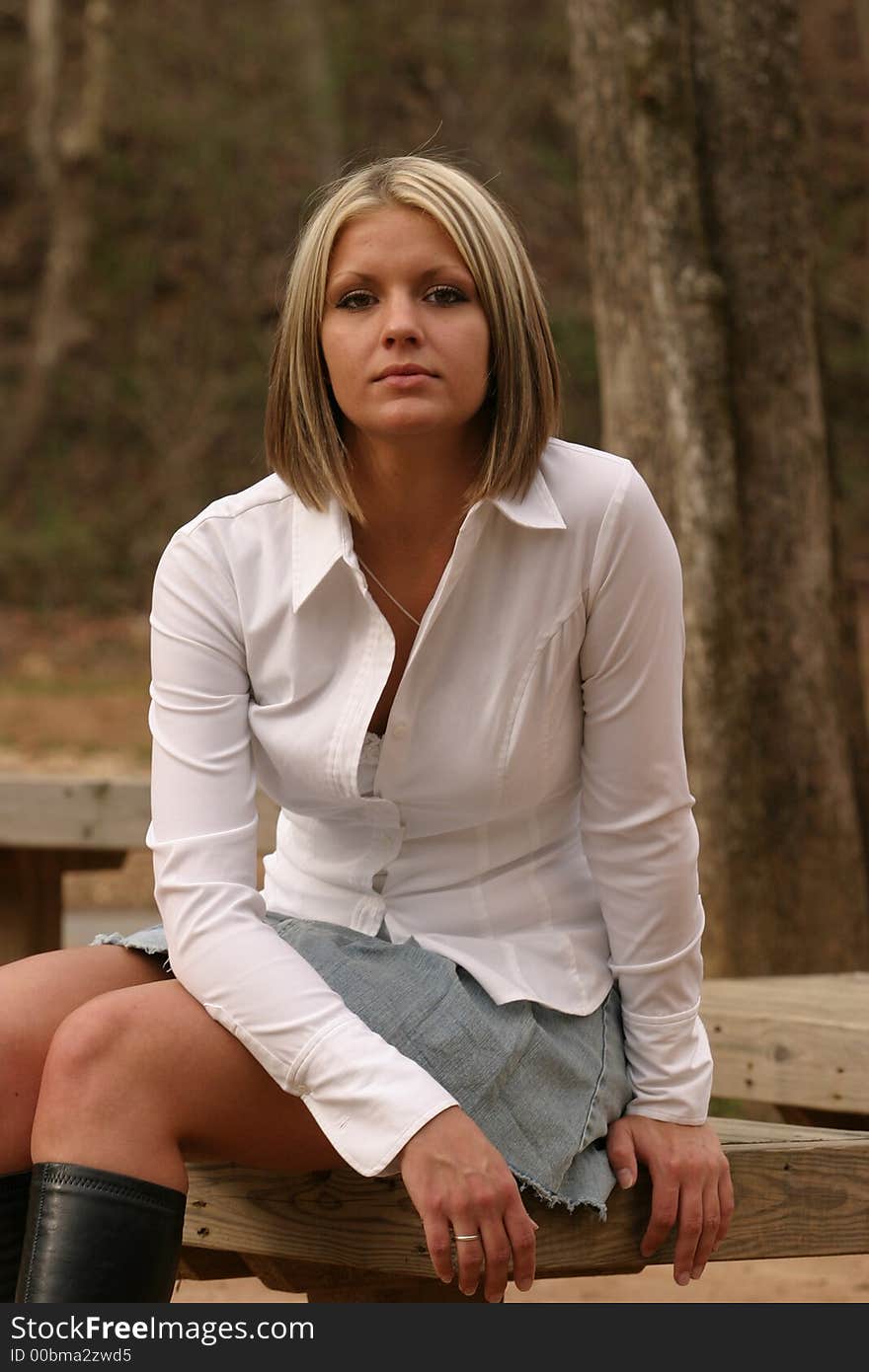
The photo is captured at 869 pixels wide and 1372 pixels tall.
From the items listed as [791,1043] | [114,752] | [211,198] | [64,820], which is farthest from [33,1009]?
[211,198]

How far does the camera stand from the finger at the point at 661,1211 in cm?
193

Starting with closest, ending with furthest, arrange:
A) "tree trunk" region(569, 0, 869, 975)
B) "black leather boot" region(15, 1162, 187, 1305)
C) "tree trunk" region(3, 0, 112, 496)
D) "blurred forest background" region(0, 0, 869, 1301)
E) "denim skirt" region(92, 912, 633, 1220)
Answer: "black leather boot" region(15, 1162, 187, 1305) < "denim skirt" region(92, 912, 633, 1220) < "tree trunk" region(569, 0, 869, 975) < "blurred forest background" region(0, 0, 869, 1301) < "tree trunk" region(3, 0, 112, 496)

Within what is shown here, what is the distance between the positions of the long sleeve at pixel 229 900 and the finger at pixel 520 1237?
0.42 feet

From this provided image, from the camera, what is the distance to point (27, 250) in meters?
13.8

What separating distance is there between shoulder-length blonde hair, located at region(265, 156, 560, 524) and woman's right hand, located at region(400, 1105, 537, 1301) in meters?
0.70

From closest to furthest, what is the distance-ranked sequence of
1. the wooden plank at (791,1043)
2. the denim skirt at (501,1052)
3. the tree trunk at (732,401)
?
the denim skirt at (501,1052)
the wooden plank at (791,1043)
the tree trunk at (732,401)

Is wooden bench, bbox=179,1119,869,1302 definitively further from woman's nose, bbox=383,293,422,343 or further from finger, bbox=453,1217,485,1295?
woman's nose, bbox=383,293,422,343

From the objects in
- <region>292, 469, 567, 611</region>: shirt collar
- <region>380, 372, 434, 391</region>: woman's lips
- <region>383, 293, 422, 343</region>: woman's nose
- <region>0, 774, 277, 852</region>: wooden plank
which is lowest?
<region>0, 774, 277, 852</region>: wooden plank

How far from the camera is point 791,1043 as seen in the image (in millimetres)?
2736

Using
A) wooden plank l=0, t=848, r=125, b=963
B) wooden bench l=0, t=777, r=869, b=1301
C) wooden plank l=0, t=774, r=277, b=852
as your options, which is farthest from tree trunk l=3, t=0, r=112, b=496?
wooden bench l=0, t=777, r=869, b=1301

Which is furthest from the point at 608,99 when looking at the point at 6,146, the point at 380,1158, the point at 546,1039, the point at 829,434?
the point at 6,146

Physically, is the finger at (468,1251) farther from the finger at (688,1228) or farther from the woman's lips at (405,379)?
the woman's lips at (405,379)

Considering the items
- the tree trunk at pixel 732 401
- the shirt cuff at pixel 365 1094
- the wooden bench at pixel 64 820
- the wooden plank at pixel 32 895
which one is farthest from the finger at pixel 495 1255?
the wooden plank at pixel 32 895

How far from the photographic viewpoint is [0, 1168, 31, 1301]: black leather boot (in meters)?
1.92
